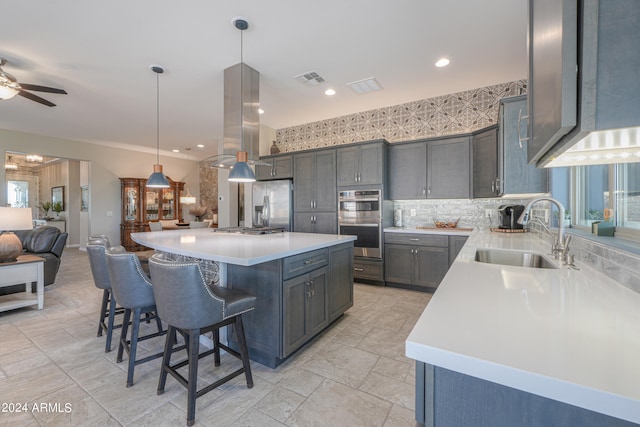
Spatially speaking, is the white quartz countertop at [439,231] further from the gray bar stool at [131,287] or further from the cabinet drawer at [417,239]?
the gray bar stool at [131,287]

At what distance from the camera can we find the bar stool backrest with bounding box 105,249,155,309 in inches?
72.9

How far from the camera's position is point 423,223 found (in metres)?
4.44

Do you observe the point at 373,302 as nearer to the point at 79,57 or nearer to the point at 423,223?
the point at 423,223

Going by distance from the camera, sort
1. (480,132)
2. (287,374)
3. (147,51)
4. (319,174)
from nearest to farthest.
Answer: (287,374) < (147,51) < (480,132) < (319,174)

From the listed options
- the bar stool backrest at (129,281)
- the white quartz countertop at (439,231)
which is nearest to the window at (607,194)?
the white quartz countertop at (439,231)

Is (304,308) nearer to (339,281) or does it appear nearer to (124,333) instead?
(339,281)

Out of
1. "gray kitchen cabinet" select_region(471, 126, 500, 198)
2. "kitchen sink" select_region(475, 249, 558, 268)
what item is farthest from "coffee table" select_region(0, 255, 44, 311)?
"gray kitchen cabinet" select_region(471, 126, 500, 198)

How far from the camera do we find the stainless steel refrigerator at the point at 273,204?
5.00 m

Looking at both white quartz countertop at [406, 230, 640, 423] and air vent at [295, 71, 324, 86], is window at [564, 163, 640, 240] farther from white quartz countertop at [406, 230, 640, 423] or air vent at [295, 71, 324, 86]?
air vent at [295, 71, 324, 86]

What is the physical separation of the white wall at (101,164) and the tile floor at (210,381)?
16.6 ft

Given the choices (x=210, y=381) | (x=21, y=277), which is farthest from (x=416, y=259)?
(x=21, y=277)

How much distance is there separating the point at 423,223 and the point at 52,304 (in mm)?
5196

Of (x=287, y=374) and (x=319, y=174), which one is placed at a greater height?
(x=319, y=174)

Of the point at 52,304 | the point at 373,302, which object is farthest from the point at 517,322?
the point at 52,304
